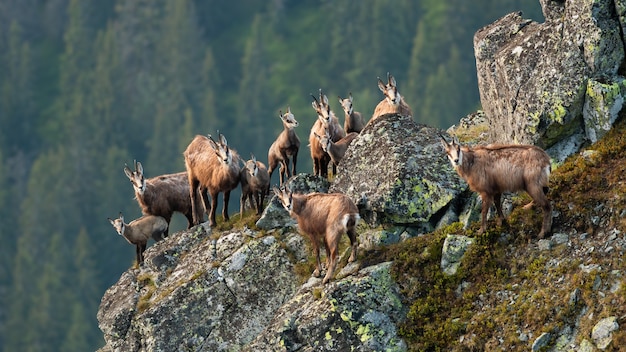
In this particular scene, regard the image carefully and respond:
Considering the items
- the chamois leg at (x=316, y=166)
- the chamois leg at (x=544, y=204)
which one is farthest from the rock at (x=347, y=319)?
the chamois leg at (x=316, y=166)

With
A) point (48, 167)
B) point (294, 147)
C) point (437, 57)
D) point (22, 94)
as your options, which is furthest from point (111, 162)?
point (294, 147)

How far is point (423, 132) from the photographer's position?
27.0 metres

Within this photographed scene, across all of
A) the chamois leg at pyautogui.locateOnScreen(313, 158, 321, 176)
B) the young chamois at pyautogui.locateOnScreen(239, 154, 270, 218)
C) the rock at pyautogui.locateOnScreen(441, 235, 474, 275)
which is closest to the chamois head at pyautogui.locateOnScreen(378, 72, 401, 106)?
the chamois leg at pyautogui.locateOnScreen(313, 158, 321, 176)

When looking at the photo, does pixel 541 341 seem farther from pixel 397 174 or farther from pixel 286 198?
pixel 286 198

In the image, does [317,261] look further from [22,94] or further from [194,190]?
[22,94]

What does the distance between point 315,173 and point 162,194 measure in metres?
4.24

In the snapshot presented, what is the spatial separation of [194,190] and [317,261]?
24.7 ft

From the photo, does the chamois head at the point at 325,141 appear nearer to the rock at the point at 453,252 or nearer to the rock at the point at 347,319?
the rock at the point at 347,319

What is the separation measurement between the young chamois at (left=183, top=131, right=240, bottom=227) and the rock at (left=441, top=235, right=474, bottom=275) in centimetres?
767

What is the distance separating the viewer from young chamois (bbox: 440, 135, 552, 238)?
22.5 metres

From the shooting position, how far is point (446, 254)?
2334 centimetres

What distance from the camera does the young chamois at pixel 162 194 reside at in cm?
3166

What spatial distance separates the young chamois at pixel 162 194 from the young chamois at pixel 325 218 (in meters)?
7.04

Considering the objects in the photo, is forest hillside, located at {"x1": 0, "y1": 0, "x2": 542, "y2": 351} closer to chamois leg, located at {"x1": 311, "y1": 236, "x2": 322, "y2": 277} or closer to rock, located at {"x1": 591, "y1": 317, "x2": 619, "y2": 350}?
chamois leg, located at {"x1": 311, "y1": 236, "x2": 322, "y2": 277}
